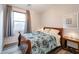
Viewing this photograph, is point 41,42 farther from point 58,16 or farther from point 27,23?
point 58,16

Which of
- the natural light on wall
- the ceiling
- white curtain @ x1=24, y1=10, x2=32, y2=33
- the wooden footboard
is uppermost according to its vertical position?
the ceiling

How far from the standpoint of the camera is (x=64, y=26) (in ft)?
5.66

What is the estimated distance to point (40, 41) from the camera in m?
1.66

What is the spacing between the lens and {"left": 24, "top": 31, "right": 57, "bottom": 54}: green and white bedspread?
162 cm

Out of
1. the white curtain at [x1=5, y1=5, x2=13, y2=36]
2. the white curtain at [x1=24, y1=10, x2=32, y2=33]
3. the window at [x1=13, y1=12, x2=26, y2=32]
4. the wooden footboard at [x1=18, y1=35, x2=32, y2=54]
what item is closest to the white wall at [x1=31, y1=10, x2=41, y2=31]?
the white curtain at [x1=24, y1=10, x2=32, y2=33]

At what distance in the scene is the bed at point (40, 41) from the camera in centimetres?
162

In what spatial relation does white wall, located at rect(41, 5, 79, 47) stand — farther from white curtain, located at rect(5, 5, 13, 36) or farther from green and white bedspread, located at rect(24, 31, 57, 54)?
white curtain, located at rect(5, 5, 13, 36)

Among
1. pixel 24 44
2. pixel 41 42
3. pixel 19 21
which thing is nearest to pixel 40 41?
pixel 41 42

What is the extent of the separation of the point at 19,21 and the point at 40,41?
536 mm

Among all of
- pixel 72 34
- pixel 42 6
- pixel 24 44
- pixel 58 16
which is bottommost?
pixel 24 44

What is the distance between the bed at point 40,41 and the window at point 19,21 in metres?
0.12

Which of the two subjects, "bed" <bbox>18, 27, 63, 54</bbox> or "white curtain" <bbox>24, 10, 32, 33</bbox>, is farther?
"white curtain" <bbox>24, 10, 32, 33</bbox>

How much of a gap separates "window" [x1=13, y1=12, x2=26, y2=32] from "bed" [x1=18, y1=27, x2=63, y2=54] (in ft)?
0.39
